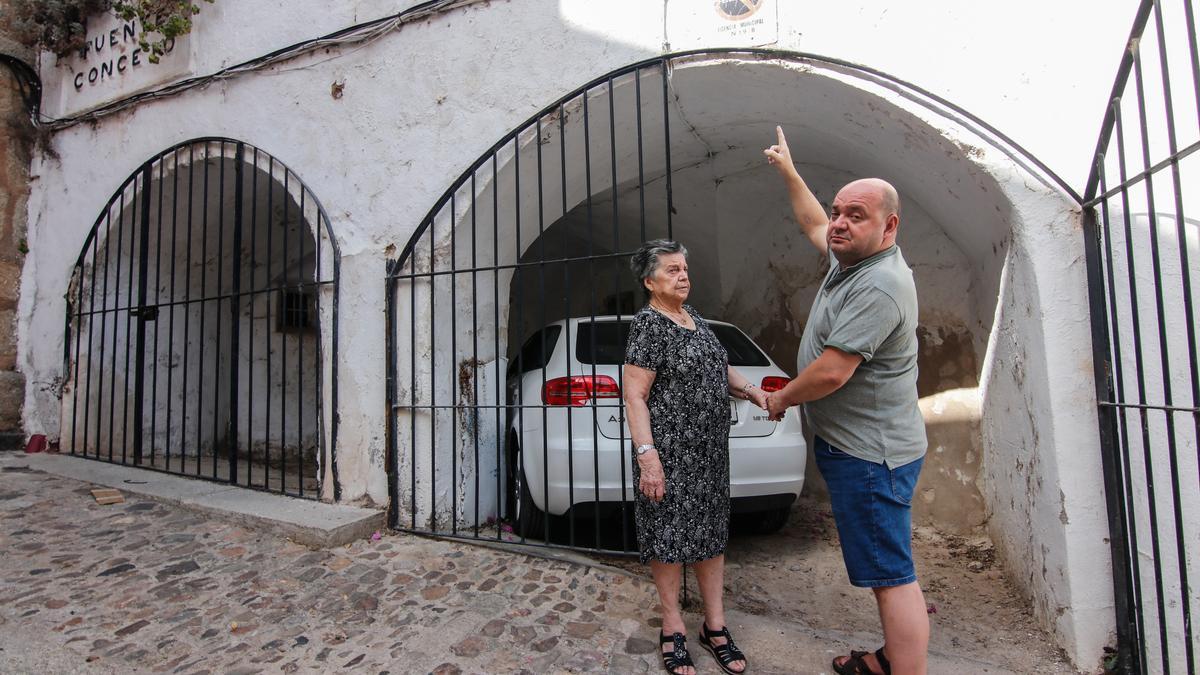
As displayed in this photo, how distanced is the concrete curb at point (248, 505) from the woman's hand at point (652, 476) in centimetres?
210

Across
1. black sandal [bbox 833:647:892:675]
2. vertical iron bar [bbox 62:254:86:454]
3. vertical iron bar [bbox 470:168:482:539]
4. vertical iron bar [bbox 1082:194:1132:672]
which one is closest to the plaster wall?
vertical iron bar [bbox 62:254:86:454]

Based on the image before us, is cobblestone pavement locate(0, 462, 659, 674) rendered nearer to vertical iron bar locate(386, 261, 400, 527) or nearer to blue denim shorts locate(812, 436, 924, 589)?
vertical iron bar locate(386, 261, 400, 527)

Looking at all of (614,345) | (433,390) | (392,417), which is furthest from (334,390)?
(614,345)

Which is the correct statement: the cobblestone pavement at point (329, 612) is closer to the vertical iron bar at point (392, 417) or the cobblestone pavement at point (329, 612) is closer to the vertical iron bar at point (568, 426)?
the vertical iron bar at point (392, 417)

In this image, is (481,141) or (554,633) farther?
(481,141)

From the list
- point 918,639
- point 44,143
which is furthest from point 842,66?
point 44,143

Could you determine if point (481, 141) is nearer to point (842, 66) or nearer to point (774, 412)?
point (842, 66)

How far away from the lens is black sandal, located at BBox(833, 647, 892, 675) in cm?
222

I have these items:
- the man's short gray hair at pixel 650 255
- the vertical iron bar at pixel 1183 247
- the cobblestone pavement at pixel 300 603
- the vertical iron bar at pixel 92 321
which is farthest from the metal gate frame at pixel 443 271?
the vertical iron bar at pixel 92 321

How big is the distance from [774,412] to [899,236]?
274 cm

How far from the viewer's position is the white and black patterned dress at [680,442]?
2266 mm

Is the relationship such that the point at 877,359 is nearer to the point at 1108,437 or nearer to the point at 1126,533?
the point at 1108,437

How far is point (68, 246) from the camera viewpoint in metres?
5.62

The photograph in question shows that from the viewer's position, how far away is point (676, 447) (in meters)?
2.28
